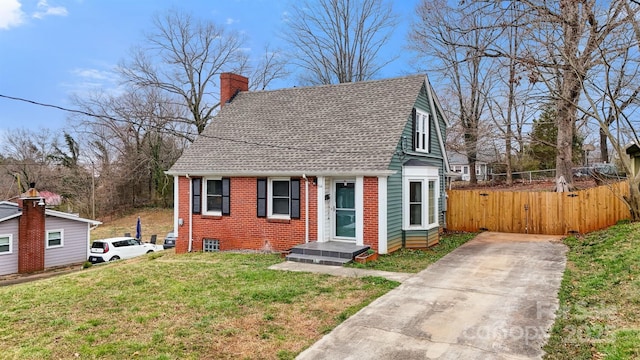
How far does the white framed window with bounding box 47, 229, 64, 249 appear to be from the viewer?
2011 cm

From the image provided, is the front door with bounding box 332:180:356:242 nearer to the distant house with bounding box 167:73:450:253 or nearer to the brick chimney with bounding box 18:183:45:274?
the distant house with bounding box 167:73:450:253

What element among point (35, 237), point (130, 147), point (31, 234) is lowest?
point (35, 237)

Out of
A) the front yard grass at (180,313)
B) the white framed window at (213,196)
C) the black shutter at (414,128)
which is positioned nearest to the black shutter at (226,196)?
the white framed window at (213,196)

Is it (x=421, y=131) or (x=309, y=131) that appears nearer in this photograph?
(x=309, y=131)

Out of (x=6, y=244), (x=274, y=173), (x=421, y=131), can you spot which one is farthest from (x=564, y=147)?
(x=6, y=244)

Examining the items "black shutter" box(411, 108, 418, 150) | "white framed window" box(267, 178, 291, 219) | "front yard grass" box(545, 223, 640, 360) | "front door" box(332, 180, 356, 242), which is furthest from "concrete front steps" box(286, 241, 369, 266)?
"front yard grass" box(545, 223, 640, 360)

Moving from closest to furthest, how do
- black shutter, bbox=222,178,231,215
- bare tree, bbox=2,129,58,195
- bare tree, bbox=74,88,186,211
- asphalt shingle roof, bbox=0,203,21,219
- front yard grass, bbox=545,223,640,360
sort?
front yard grass, bbox=545,223,640,360 < black shutter, bbox=222,178,231,215 < asphalt shingle roof, bbox=0,203,21,219 < bare tree, bbox=74,88,186,211 < bare tree, bbox=2,129,58,195

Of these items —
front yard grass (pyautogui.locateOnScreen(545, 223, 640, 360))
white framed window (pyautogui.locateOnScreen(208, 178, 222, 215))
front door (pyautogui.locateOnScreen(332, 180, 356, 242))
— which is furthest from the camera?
white framed window (pyautogui.locateOnScreen(208, 178, 222, 215))

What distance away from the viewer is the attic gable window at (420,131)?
1345cm

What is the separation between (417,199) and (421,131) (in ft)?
9.05

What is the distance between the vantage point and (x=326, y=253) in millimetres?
10633

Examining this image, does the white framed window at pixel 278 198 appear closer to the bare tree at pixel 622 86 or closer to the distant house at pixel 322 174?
the distant house at pixel 322 174

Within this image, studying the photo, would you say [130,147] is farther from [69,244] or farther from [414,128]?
[414,128]

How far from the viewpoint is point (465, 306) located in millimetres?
6617
